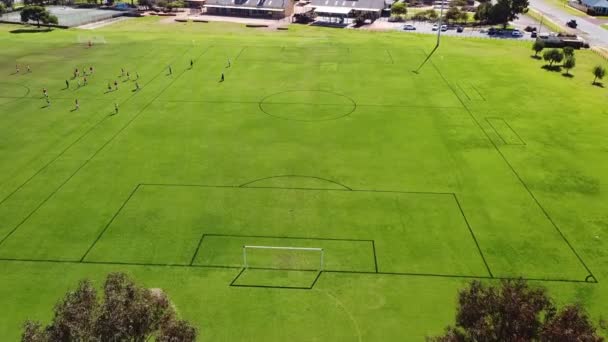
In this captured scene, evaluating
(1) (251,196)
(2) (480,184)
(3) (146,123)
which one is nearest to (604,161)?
(2) (480,184)

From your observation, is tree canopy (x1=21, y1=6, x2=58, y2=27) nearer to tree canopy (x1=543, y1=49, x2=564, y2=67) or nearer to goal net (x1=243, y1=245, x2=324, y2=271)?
goal net (x1=243, y1=245, x2=324, y2=271)

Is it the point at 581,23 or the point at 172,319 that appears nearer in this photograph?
the point at 172,319

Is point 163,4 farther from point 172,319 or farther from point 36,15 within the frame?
point 172,319

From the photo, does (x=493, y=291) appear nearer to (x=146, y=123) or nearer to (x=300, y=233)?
(x=300, y=233)

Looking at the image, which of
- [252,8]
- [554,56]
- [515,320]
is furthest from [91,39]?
[515,320]

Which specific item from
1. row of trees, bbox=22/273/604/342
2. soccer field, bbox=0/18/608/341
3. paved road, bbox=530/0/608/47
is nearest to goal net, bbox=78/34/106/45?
soccer field, bbox=0/18/608/341

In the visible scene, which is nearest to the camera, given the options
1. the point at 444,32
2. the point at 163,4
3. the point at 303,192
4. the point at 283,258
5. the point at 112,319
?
the point at 112,319
